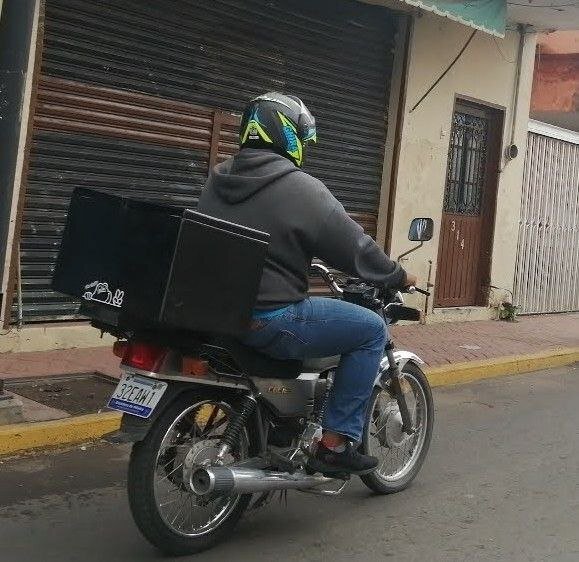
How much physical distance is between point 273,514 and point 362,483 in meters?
0.74

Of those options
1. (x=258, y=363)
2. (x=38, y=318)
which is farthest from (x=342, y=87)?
(x=258, y=363)

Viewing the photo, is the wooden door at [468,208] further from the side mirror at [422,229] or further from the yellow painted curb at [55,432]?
the side mirror at [422,229]

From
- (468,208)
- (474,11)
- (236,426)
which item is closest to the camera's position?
(236,426)

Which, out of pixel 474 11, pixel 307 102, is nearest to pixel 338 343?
pixel 307 102

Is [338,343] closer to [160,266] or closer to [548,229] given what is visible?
[160,266]

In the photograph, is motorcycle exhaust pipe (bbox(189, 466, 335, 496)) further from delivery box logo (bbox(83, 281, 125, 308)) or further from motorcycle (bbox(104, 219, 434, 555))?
delivery box logo (bbox(83, 281, 125, 308))

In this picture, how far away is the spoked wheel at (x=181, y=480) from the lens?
376 cm

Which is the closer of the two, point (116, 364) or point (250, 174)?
point (250, 174)

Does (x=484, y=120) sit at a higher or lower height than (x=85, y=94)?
higher

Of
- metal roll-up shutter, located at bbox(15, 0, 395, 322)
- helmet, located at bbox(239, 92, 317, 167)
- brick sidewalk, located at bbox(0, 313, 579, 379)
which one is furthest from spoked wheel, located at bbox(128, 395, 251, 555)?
metal roll-up shutter, located at bbox(15, 0, 395, 322)

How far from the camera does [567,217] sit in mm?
14156

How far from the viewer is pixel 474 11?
32.3 feet

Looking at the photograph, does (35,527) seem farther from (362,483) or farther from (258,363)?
(362,483)

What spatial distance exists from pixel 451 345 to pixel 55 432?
539cm
